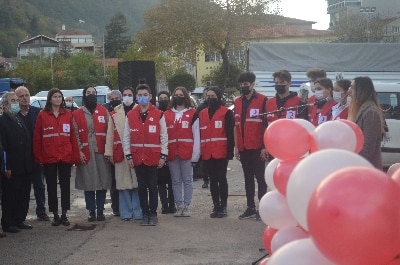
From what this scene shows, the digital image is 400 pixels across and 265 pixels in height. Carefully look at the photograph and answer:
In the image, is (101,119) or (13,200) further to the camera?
(101,119)

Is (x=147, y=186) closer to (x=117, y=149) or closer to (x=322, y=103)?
(x=117, y=149)

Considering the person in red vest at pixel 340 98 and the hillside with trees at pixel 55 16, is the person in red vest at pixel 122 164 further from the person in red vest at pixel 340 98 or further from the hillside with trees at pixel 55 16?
the hillside with trees at pixel 55 16

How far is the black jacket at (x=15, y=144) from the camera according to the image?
891 cm

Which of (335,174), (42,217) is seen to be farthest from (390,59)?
(335,174)

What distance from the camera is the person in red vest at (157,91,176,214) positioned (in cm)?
1002

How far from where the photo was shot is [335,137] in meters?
4.18

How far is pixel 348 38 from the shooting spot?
46125 mm

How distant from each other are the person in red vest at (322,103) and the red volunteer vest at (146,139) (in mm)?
2196

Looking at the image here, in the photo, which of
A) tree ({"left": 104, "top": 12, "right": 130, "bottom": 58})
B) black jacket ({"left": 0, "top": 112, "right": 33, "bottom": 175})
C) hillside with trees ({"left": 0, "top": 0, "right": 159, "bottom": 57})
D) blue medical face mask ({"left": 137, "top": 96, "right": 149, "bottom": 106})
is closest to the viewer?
black jacket ({"left": 0, "top": 112, "right": 33, "bottom": 175})

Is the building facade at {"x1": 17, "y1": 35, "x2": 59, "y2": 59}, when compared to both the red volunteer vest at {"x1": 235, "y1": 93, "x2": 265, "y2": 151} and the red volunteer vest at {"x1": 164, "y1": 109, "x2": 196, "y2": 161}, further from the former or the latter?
the red volunteer vest at {"x1": 235, "y1": 93, "x2": 265, "y2": 151}

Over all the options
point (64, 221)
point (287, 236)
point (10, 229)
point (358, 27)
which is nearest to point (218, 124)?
point (64, 221)

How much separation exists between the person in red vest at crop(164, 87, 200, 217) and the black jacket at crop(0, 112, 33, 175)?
205 centimetres

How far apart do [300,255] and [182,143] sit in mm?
6581

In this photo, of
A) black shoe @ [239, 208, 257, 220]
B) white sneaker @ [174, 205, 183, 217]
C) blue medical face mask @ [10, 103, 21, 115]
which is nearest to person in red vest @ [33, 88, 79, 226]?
blue medical face mask @ [10, 103, 21, 115]
